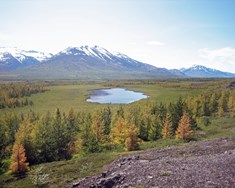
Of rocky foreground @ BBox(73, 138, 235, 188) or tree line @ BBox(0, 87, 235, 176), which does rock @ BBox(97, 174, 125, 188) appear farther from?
tree line @ BBox(0, 87, 235, 176)

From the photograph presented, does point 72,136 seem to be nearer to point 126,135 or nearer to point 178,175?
point 126,135

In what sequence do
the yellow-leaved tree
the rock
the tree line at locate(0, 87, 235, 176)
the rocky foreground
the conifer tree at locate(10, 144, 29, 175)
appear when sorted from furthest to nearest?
the tree line at locate(0, 87, 235, 176) < the yellow-leaved tree < the conifer tree at locate(10, 144, 29, 175) < the rock < the rocky foreground

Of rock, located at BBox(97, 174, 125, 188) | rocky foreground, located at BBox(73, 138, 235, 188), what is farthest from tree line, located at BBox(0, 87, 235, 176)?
rock, located at BBox(97, 174, 125, 188)

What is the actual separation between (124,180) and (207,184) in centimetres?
975

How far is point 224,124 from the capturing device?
91688mm

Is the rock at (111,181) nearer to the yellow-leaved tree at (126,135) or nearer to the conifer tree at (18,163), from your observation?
the conifer tree at (18,163)

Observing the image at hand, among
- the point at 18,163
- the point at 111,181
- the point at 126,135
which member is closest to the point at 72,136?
the point at 126,135

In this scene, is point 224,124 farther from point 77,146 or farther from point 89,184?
point 89,184

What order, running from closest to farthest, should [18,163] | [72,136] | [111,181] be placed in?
[111,181]
[18,163]
[72,136]

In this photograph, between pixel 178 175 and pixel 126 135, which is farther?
pixel 126 135

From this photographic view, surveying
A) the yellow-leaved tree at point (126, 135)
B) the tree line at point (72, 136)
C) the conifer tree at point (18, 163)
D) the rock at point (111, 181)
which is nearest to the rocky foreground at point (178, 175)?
the rock at point (111, 181)

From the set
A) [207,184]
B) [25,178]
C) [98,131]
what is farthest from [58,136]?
[207,184]

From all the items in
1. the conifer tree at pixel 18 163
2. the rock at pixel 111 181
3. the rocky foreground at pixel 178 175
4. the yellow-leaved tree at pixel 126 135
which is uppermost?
the rocky foreground at pixel 178 175

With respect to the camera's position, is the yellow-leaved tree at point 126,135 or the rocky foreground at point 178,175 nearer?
the rocky foreground at point 178,175
